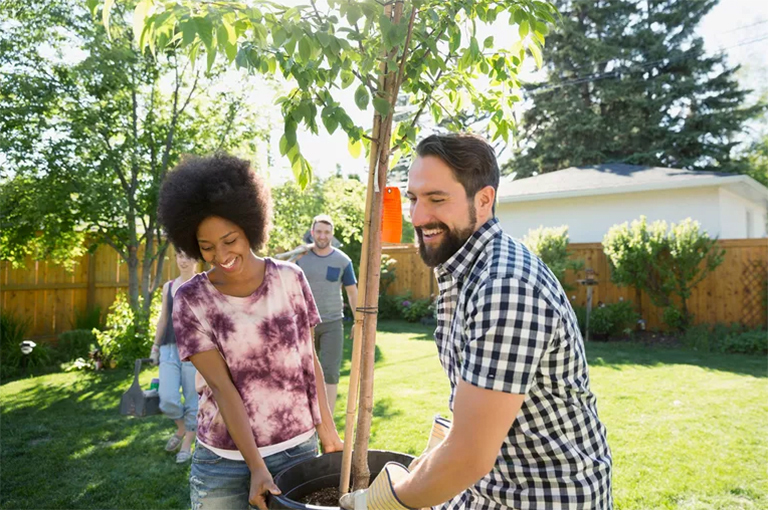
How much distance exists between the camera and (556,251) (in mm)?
12430

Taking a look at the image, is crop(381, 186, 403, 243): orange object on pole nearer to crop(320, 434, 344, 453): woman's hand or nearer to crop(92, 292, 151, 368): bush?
crop(320, 434, 344, 453): woman's hand

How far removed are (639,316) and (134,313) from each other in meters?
9.52

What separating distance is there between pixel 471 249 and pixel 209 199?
1102mm

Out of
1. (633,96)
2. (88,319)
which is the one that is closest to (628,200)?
(633,96)

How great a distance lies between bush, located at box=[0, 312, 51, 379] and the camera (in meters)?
9.05

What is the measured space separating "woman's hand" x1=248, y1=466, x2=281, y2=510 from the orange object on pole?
844 mm

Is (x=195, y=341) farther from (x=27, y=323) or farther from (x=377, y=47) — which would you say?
(x=27, y=323)

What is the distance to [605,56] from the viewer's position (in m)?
24.5

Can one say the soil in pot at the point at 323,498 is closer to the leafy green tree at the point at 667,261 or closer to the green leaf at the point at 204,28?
the green leaf at the point at 204,28

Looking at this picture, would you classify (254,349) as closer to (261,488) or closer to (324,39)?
(261,488)

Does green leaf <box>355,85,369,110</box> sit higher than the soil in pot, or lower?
higher

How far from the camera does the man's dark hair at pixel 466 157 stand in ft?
4.52

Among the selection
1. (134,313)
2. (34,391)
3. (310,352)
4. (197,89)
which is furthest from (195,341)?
(197,89)

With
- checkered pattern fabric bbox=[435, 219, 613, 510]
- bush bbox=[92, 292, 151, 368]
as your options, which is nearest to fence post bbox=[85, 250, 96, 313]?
bush bbox=[92, 292, 151, 368]
